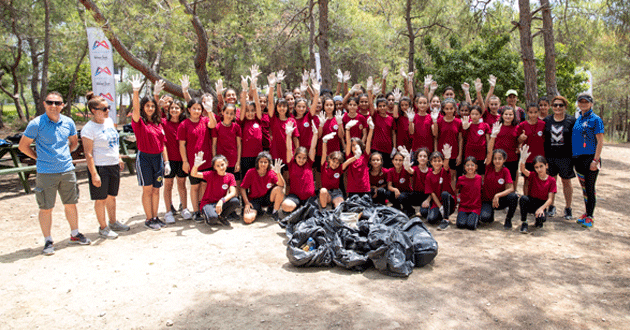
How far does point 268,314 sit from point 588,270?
297cm

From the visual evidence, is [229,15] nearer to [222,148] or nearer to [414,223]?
[222,148]

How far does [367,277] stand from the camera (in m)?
3.70

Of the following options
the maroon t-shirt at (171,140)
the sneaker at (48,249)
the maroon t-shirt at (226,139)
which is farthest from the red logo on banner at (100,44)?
the sneaker at (48,249)

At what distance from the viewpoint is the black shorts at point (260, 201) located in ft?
18.2

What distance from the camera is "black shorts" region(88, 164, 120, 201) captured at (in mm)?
4609

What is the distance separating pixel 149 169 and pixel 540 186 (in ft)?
15.7

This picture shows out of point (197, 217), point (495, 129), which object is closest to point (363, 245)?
point (197, 217)

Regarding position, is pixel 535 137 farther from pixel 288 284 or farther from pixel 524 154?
pixel 288 284

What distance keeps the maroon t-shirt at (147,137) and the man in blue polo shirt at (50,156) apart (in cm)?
74

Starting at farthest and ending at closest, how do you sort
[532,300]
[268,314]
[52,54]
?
[52,54] → [532,300] → [268,314]

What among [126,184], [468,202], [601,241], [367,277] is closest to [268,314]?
[367,277]

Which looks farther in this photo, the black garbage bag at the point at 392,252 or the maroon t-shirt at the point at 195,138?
the maroon t-shirt at the point at 195,138

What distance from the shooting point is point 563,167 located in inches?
212

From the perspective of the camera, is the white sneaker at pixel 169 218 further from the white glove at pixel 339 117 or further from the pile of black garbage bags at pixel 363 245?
the white glove at pixel 339 117
